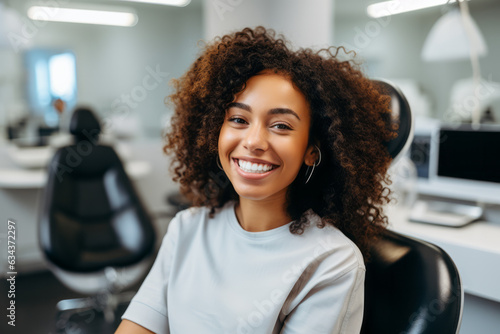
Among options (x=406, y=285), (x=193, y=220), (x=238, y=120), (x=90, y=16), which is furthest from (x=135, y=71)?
(x=406, y=285)

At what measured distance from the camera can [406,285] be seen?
832 millimetres

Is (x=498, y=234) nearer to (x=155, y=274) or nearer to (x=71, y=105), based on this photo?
(x=155, y=274)

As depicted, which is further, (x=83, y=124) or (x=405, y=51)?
(x=405, y=51)

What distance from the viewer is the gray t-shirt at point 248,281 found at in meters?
0.77

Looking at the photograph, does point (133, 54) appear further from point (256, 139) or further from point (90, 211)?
point (256, 139)

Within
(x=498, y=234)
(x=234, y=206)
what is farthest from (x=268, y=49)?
(x=498, y=234)

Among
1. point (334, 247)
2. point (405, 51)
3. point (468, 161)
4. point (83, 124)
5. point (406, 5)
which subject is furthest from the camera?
point (405, 51)

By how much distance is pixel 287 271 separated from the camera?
83 cm

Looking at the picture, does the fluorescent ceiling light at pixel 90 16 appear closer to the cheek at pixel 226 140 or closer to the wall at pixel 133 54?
the wall at pixel 133 54

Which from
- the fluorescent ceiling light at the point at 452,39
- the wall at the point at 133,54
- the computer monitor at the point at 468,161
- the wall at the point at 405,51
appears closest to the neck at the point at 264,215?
the computer monitor at the point at 468,161

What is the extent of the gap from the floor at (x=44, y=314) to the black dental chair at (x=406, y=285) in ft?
5.87

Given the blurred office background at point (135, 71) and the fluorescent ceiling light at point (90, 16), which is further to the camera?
the fluorescent ceiling light at point (90, 16)

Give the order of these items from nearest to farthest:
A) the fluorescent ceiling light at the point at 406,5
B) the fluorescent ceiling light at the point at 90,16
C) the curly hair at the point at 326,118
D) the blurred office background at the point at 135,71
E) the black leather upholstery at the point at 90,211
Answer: the curly hair at the point at 326,118 < the black leather upholstery at the point at 90,211 < the blurred office background at the point at 135,71 < the fluorescent ceiling light at the point at 90,16 < the fluorescent ceiling light at the point at 406,5

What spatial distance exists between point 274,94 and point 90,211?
5.96 feet
